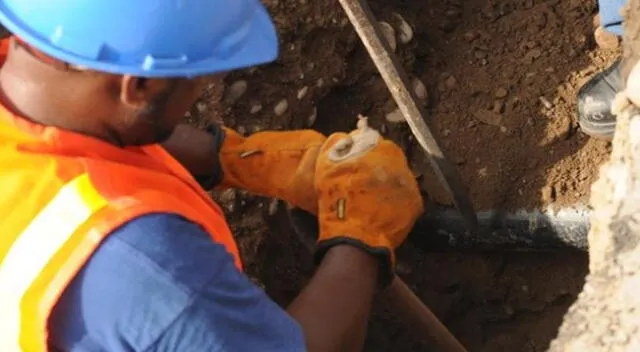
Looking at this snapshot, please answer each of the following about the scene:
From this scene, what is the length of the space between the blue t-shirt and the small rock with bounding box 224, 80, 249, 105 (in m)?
1.44

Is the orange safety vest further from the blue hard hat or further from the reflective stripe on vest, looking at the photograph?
the blue hard hat

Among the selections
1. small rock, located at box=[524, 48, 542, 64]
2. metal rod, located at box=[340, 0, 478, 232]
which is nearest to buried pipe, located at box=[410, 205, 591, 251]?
metal rod, located at box=[340, 0, 478, 232]

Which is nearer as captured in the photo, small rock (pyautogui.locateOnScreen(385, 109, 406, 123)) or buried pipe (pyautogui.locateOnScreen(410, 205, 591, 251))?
buried pipe (pyautogui.locateOnScreen(410, 205, 591, 251))

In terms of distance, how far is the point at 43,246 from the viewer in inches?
54.4

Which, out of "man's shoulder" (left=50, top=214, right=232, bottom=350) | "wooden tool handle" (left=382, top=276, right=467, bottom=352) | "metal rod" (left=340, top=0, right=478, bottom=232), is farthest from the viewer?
"wooden tool handle" (left=382, top=276, right=467, bottom=352)

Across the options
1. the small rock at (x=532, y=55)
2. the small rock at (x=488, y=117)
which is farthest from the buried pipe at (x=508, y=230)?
the small rock at (x=532, y=55)

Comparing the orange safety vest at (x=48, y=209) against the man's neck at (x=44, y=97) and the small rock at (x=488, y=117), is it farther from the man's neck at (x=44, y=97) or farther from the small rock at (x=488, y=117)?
the small rock at (x=488, y=117)

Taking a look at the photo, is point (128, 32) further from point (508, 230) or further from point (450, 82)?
point (450, 82)

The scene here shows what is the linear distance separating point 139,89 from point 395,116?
4.75ft

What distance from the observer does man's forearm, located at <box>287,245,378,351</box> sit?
1.76 m

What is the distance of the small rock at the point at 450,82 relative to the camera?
2883 millimetres

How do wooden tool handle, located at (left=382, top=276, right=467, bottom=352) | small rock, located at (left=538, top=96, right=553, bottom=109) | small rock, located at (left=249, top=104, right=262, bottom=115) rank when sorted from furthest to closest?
small rock, located at (left=249, top=104, right=262, bottom=115) → small rock, located at (left=538, top=96, right=553, bottom=109) → wooden tool handle, located at (left=382, top=276, right=467, bottom=352)

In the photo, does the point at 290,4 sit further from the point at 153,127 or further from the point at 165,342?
the point at 165,342

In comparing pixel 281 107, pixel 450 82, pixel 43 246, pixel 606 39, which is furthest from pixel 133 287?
pixel 606 39
